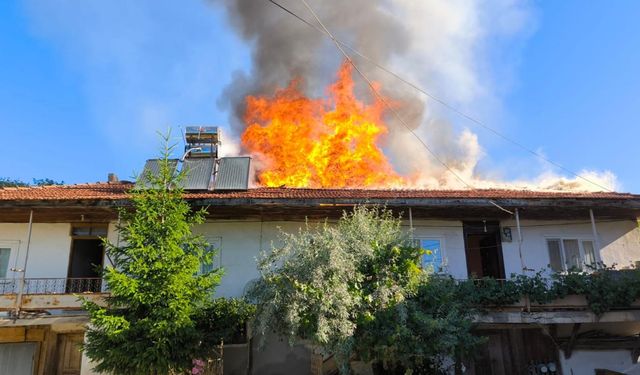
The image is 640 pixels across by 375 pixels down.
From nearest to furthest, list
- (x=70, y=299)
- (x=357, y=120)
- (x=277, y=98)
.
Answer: (x=70, y=299)
(x=357, y=120)
(x=277, y=98)

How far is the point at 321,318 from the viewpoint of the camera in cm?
945

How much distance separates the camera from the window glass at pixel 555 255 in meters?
15.0

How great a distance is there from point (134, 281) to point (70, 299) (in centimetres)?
302

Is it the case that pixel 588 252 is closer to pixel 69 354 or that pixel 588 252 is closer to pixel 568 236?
pixel 568 236

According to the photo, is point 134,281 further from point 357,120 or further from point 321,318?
point 357,120

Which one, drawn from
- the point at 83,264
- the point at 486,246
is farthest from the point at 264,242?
the point at 486,246

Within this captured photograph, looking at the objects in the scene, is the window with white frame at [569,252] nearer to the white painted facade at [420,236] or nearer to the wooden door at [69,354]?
the white painted facade at [420,236]

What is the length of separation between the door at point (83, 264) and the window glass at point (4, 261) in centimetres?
182

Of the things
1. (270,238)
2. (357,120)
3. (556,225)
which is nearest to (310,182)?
(357,120)

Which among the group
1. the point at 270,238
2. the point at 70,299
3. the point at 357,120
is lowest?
the point at 70,299

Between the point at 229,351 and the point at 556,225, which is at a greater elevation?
the point at 556,225

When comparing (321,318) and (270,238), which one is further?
(270,238)

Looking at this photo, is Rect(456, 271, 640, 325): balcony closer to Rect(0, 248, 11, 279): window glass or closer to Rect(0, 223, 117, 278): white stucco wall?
Rect(0, 223, 117, 278): white stucco wall

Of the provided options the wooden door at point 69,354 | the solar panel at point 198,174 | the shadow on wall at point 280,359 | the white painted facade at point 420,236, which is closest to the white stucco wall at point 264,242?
the white painted facade at point 420,236
